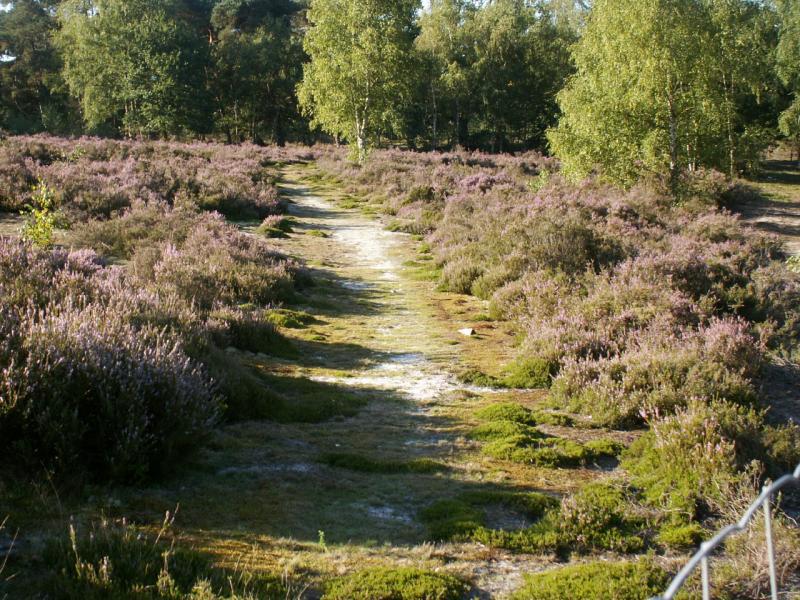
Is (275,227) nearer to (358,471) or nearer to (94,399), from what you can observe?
(358,471)

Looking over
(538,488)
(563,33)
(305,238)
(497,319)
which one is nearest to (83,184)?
(305,238)

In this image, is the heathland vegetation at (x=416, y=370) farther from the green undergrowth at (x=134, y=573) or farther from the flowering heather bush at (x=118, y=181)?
the flowering heather bush at (x=118, y=181)

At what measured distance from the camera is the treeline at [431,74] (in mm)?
22812

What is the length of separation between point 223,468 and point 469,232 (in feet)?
40.2

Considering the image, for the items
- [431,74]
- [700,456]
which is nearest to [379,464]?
[700,456]

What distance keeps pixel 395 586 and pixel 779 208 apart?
95.7 ft

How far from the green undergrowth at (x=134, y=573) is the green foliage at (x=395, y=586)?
1.17 feet

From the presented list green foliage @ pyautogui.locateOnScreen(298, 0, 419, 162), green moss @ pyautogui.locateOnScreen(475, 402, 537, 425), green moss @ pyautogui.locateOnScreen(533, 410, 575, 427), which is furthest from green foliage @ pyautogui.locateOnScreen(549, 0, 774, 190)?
green moss @ pyautogui.locateOnScreen(475, 402, 537, 425)

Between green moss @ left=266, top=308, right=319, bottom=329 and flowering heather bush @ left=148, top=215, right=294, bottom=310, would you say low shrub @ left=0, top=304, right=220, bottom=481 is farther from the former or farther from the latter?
green moss @ left=266, top=308, right=319, bottom=329

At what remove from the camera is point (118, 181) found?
19828mm

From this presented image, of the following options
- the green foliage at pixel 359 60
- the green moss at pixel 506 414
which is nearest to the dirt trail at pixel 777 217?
the green moss at pixel 506 414

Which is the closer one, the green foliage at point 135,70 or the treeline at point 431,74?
the treeline at point 431,74

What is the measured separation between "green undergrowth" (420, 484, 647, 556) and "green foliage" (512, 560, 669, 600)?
1.06 ft

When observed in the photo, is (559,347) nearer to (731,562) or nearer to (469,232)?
(731,562)
